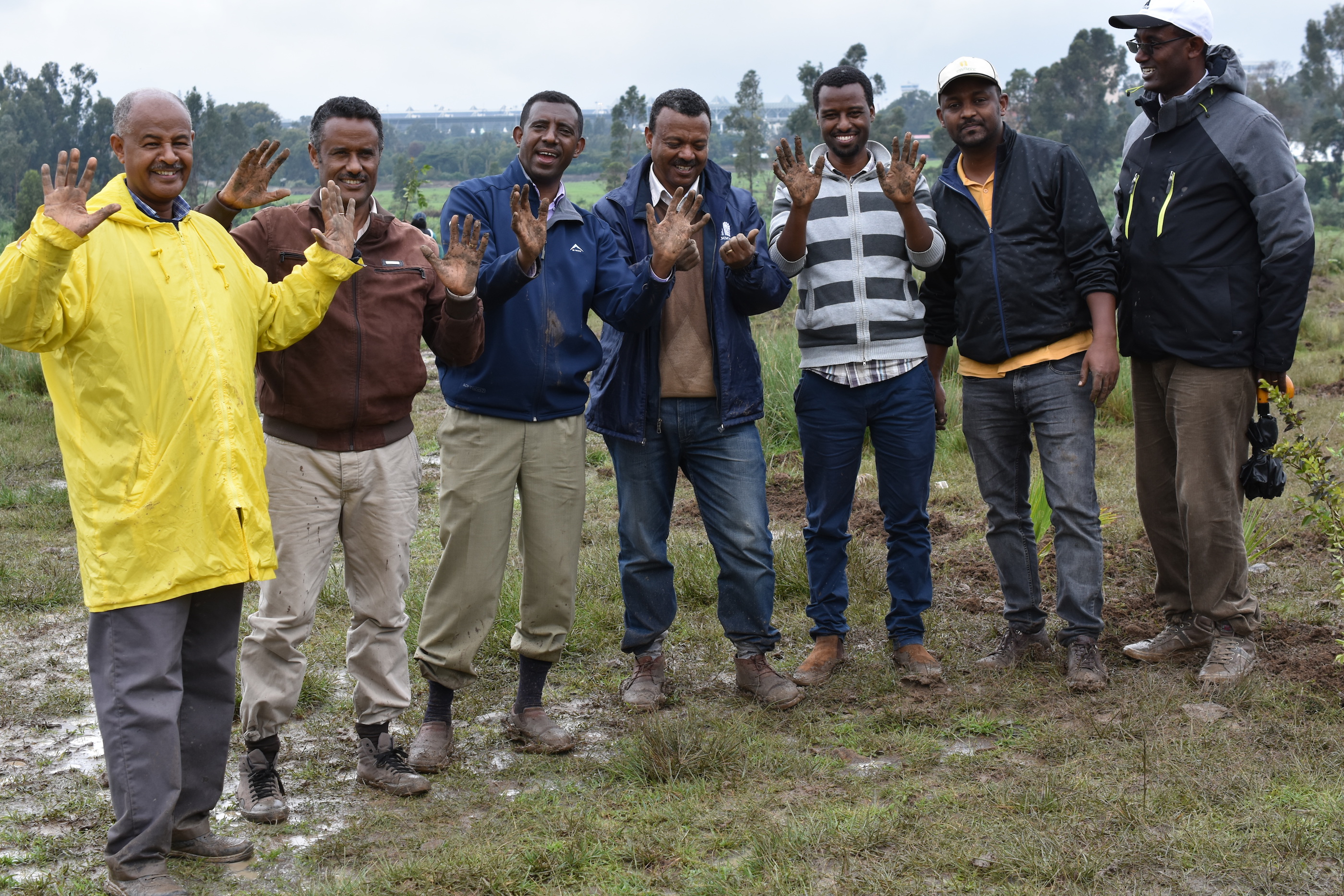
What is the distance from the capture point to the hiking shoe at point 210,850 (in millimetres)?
3107

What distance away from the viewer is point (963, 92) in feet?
13.7

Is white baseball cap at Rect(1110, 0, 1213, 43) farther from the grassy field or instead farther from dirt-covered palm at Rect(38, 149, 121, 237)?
dirt-covered palm at Rect(38, 149, 121, 237)

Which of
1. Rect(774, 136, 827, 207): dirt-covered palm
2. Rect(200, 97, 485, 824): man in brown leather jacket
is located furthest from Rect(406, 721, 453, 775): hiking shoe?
Rect(774, 136, 827, 207): dirt-covered palm

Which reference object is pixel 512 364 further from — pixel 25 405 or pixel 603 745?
pixel 25 405

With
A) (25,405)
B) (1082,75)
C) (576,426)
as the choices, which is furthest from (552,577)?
(1082,75)

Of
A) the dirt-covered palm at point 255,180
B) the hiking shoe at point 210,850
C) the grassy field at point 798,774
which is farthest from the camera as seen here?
the dirt-covered palm at point 255,180

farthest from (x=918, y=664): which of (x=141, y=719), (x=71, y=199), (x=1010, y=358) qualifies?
(x=71, y=199)

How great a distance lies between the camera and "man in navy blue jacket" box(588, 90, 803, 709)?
406 cm

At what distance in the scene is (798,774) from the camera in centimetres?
359

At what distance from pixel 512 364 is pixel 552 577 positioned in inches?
29.3

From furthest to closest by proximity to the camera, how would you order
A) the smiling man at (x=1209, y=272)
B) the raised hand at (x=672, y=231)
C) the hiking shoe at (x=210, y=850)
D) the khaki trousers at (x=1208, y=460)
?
the khaki trousers at (x=1208, y=460) < the smiling man at (x=1209, y=272) < the raised hand at (x=672, y=231) < the hiking shoe at (x=210, y=850)

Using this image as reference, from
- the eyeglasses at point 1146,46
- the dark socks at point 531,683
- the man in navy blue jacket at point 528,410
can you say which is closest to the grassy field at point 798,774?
the dark socks at point 531,683

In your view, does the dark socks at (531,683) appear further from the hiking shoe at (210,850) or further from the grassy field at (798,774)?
the hiking shoe at (210,850)

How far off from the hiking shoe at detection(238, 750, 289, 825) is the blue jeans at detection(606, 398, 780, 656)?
1.35 meters
